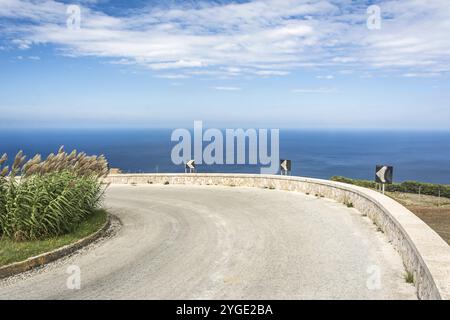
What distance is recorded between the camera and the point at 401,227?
294 inches

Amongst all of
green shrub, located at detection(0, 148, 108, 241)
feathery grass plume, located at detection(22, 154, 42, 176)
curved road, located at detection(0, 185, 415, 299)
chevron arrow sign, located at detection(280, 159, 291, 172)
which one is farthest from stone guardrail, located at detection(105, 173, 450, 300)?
feathery grass plume, located at detection(22, 154, 42, 176)

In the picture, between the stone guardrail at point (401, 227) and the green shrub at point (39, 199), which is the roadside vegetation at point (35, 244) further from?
the stone guardrail at point (401, 227)

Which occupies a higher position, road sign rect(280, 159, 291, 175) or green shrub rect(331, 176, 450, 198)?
road sign rect(280, 159, 291, 175)

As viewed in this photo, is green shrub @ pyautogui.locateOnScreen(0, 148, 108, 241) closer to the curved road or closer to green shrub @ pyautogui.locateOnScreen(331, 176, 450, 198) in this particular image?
the curved road

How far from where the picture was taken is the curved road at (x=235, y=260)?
20.1 feet

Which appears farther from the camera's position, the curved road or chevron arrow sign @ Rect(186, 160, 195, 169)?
chevron arrow sign @ Rect(186, 160, 195, 169)

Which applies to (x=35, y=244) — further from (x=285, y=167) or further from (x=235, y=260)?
(x=285, y=167)

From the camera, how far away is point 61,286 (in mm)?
6566

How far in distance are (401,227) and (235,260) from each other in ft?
10.7

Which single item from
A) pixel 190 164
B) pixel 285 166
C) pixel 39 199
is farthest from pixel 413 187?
pixel 39 199

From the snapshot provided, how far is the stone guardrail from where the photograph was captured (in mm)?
5078

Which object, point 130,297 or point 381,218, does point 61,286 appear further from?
point 381,218

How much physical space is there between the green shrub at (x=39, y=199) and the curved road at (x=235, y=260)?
118 centimetres

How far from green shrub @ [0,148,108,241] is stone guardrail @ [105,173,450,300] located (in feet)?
24.4
